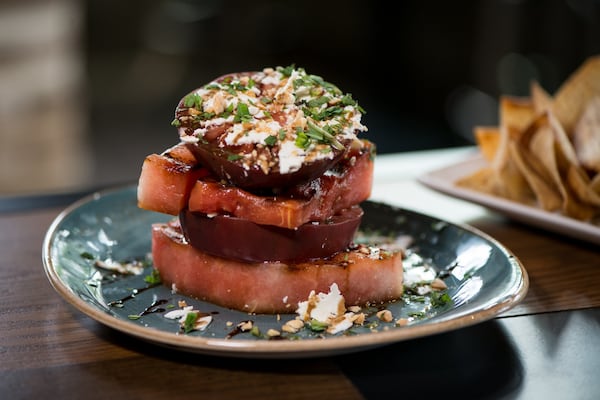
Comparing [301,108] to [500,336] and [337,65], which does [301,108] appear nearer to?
[500,336]

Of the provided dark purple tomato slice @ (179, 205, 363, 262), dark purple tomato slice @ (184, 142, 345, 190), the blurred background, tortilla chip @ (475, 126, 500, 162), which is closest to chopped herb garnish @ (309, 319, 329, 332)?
dark purple tomato slice @ (179, 205, 363, 262)

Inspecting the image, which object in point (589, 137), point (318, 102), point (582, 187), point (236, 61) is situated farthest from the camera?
point (236, 61)

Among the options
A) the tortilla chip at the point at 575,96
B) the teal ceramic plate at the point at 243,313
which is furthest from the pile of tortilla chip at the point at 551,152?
the teal ceramic plate at the point at 243,313

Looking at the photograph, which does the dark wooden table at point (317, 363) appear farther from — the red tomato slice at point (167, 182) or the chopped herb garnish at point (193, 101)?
the chopped herb garnish at point (193, 101)

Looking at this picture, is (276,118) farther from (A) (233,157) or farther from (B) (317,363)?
(B) (317,363)

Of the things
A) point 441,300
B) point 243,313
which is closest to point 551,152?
point 441,300
